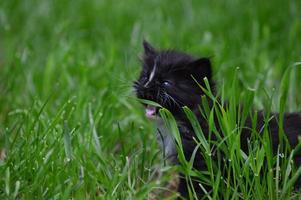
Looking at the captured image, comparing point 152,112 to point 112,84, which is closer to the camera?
point 152,112

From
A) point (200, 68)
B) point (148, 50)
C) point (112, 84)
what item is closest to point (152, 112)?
point (200, 68)

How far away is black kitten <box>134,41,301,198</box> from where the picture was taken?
4.06m

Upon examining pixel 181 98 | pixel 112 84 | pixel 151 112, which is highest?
pixel 181 98

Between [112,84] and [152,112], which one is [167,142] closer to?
[152,112]

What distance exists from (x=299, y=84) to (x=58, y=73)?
214 cm

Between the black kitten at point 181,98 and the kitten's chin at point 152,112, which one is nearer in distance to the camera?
the black kitten at point 181,98

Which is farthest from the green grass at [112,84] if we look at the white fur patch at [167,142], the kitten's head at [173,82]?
the kitten's head at [173,82]

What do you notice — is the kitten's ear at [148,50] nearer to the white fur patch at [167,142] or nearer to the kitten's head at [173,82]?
the kitten's head at [173,82]

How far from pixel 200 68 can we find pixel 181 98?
0.78ft

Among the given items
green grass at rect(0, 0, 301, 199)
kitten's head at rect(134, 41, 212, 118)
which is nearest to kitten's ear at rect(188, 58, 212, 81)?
kitten's head at rect(134, 41, 212, 118)

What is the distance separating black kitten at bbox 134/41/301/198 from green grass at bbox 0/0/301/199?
15 cm

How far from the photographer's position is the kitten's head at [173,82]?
4.13 metres

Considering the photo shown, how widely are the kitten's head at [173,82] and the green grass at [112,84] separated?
0.20m

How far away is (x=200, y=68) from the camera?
4215mm
